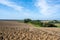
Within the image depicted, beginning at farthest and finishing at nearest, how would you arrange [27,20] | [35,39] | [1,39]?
1. [27,20]
2. [35,39]
3. [1,39]

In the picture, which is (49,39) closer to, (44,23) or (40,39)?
(40,39)

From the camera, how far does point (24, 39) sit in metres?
9.86

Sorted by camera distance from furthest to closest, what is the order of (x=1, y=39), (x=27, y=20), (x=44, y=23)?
(x=27, y=20)
(x=44, y=23)
(x=1, y=39)

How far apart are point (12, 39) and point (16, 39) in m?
0.30

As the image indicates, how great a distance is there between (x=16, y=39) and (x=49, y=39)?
2416mm

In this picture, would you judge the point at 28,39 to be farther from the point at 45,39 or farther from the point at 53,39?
the point at 53,39

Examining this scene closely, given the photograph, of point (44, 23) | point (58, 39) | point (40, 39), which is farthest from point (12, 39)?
point (44, 23)

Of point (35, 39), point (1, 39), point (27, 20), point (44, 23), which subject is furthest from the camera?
point (27, 20)

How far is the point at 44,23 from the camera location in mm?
30250

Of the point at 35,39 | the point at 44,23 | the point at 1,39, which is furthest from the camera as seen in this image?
the point at 44,23

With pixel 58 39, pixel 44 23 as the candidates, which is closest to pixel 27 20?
pixel 44 23

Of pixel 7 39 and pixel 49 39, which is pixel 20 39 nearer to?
pixel 7 39

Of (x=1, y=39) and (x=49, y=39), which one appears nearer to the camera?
(x=1, y=39)

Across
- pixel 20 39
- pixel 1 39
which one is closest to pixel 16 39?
pixel 20 39
